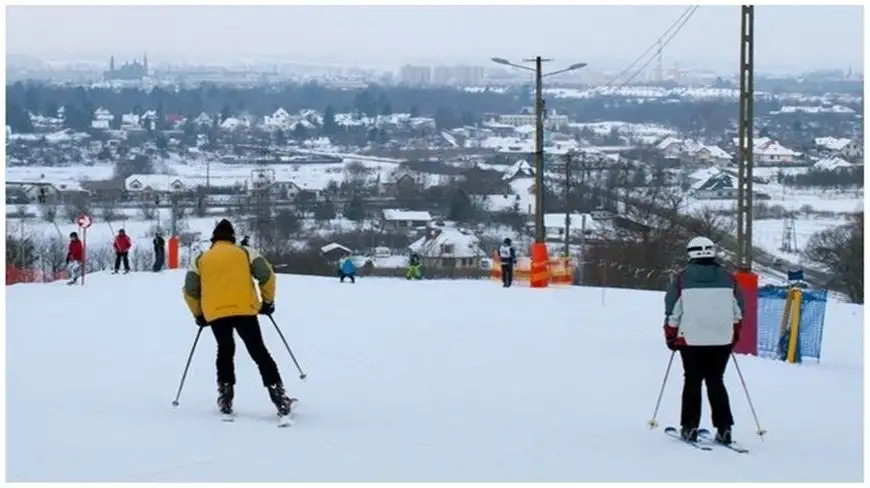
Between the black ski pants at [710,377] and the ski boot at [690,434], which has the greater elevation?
the black ski pants at [710,377]

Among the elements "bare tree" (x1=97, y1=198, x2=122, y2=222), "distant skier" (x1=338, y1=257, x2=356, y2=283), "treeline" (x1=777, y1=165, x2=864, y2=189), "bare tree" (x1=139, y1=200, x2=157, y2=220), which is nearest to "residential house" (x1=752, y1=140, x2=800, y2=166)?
"treeline" (x1=777, y1=165, x2=864, y2=189)

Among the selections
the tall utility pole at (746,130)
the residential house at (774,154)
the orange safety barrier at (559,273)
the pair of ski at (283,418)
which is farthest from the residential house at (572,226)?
the pair of ski at (283,418)

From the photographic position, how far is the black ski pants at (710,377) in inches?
374

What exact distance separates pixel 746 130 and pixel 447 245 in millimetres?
51647

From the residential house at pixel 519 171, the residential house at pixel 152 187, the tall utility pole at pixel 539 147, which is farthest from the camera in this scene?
the residential house at pixel 519 171

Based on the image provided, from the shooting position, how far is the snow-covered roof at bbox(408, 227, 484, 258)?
67.8 m

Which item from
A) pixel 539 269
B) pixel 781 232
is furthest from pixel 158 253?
pixel 781 232

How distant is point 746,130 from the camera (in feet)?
55.1

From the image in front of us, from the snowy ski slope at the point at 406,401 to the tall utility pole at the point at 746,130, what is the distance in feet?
5.11

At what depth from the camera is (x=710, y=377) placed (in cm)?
955

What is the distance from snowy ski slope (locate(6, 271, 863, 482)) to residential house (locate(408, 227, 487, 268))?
45.9 meters

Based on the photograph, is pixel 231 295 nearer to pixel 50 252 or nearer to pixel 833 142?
pixel 50 252

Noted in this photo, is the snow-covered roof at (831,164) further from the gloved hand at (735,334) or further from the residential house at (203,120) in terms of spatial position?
the residential house at (203,120)

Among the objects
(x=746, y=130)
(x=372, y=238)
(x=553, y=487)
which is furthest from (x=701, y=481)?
(x=372, y=238)
